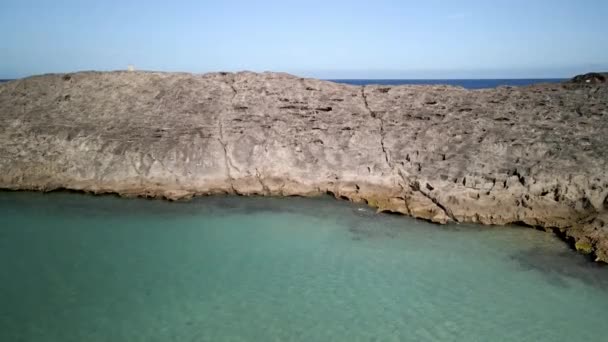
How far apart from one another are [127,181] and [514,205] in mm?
11599

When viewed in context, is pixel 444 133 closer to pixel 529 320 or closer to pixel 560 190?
pixel 560 190

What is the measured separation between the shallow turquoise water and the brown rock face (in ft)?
5.25

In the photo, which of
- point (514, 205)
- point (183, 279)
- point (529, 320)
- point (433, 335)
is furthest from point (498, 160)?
point (183, 279)

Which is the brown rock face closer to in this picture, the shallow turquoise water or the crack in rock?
the crack in rock

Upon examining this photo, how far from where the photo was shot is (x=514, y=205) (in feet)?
38.0

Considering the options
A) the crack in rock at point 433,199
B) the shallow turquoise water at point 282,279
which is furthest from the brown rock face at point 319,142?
the shallow turquoise water at point 282,279

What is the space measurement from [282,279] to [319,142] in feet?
23.0

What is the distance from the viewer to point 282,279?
850cm

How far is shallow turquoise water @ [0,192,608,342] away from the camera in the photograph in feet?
22.9

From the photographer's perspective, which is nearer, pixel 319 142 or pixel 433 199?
pixel 433 199

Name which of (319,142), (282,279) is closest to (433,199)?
(319,142)

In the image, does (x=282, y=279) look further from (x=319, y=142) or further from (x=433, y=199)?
(x=319, y=142)

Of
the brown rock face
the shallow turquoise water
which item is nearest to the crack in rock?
the brown rock face

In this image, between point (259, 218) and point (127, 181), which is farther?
point (127, 181)
